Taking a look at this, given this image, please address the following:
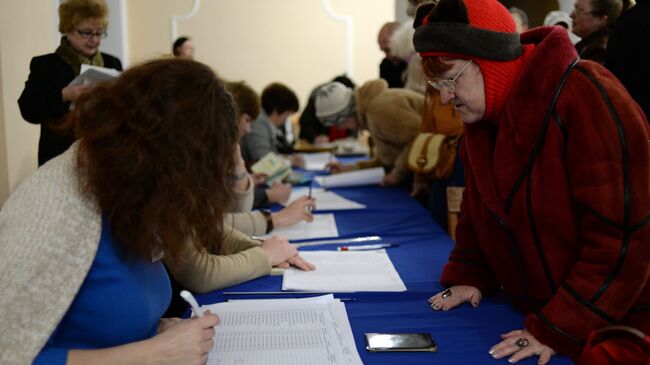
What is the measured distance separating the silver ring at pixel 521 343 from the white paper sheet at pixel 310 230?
1.05 m

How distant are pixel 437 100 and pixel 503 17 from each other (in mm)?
1449

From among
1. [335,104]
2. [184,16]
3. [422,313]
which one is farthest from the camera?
[184,16]

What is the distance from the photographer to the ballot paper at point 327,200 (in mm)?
2646

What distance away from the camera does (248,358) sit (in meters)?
1.09

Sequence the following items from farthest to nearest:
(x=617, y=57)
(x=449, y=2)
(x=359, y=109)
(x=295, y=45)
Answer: (x=295, y=45)
(x=359, y=109)
(x=617, y=57)
(x=449, y=2)

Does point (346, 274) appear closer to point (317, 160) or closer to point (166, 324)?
point (166, 324)

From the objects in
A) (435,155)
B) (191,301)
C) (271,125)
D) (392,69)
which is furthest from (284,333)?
(392,69)

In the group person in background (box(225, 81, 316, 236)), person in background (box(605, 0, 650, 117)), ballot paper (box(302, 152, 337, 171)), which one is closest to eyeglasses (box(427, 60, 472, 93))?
person in background (box(225, 81, 316, 236))

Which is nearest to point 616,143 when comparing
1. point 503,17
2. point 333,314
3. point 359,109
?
point 503,17

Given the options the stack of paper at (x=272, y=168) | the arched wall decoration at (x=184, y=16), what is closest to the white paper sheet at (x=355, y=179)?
the stack of paper at (x=272, y=168)

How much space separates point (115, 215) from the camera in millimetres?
938

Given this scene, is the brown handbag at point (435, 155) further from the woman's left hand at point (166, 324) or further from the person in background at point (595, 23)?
the woman's left hand at point (166, 324)

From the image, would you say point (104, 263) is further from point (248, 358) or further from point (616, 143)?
point (616, 143)

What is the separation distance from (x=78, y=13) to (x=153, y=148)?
7.07 ft
